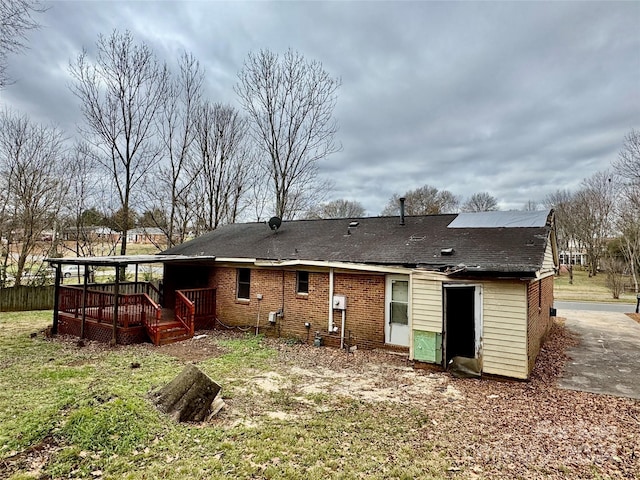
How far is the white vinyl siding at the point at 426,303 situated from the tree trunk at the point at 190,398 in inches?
191

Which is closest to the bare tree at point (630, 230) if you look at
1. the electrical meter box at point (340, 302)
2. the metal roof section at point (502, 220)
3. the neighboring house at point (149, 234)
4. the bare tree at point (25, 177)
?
the metal roof section at point (502, 220)

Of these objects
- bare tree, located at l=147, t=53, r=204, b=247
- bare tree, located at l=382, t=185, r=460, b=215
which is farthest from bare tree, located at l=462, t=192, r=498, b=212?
bare tree, located at l=147, t=53, r=204, b=247

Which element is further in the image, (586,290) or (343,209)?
(343,209)

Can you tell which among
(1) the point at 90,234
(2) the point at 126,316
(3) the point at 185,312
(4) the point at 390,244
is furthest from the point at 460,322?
(1) the point at 90,234

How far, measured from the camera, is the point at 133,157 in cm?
1972

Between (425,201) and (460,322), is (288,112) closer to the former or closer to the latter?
(460,322)

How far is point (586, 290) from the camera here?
95.1ft

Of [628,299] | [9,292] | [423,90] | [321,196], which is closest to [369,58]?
[423,90]

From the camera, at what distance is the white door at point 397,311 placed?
9180 mm

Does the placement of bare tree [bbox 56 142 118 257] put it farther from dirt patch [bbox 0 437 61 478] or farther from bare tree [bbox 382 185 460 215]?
bare tree [bbox 382 185 460 215]

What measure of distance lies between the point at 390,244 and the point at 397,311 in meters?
2.14

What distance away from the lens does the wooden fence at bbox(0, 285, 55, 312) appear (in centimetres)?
1509

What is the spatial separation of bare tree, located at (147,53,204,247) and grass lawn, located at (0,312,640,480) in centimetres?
1522

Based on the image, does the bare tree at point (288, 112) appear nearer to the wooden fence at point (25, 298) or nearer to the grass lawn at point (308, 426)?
the wooden fence at point (25, 298)
